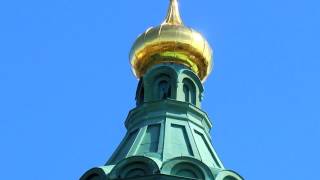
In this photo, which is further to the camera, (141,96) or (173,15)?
(173,15)

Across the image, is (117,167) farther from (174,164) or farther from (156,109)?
(156,109)

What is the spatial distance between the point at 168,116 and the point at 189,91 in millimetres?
1261

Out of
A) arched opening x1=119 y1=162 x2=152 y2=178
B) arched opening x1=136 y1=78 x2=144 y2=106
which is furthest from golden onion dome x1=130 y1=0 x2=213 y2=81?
arched opening x1=119 y1=162 x2=152 y2=178

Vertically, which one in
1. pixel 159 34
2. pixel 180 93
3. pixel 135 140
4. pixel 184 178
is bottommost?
pixel 184 178

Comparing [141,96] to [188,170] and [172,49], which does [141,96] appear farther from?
[188,170]

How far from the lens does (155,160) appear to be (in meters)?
17.4

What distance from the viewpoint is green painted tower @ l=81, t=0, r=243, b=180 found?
17.4 metres

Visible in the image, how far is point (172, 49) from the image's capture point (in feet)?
67.6

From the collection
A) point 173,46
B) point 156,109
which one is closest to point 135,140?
point 156,109

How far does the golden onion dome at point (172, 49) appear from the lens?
67.6ft

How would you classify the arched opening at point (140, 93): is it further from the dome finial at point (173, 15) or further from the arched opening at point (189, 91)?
the dome finial at point (173, 15)

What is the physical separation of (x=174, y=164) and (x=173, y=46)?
3.82 meters

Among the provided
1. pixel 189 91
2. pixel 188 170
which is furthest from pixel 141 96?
pixel 188 170

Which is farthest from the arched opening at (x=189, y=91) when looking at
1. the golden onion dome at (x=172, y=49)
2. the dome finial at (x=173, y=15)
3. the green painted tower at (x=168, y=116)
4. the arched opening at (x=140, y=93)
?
the dome finial at (x=173, y=15)
